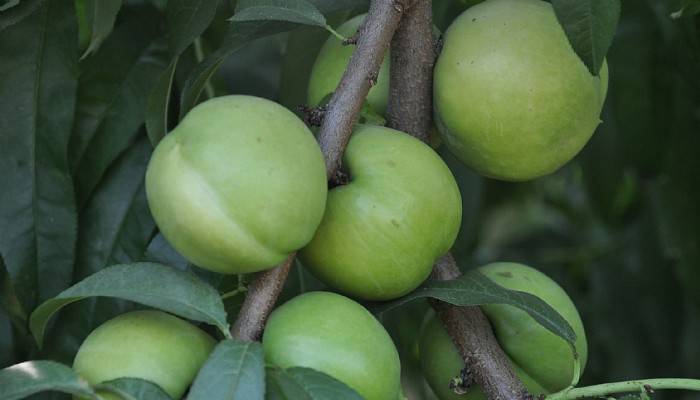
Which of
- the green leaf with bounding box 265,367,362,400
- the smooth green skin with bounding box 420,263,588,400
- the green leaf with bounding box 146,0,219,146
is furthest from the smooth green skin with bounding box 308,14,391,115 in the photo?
the green leaf with bounding box 265,367,362,400

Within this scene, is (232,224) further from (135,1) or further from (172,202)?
(135,1)

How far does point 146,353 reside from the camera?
3.30ft

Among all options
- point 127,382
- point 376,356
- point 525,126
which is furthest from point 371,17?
point 127,382

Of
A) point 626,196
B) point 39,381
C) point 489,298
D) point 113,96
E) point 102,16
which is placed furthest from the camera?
point 626,196

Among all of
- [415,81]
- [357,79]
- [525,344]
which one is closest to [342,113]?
[357,79]

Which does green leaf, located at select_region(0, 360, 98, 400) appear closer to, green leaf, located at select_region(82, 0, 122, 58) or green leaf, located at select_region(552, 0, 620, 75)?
green leaf, located at select_region(82, 0, 122, 58)

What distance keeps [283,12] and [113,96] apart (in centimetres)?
48

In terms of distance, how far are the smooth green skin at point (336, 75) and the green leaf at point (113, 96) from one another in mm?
318

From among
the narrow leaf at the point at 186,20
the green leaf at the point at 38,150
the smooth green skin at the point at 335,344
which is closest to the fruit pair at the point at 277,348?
the smooth green skin at the point at 335,344

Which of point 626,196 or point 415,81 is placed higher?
point 415,81

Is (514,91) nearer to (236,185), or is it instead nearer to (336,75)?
(336,75)

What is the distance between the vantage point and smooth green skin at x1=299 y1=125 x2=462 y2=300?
1134 millimetres

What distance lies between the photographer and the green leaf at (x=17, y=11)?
132 centimetres

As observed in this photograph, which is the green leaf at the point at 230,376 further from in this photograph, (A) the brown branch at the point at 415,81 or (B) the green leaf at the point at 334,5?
(B) the green leaf at the point at 334,5
